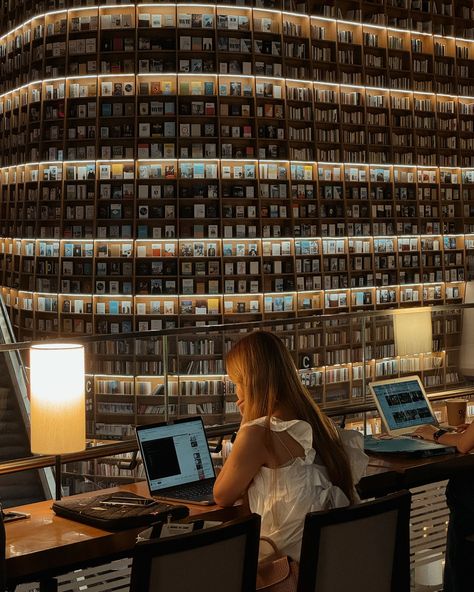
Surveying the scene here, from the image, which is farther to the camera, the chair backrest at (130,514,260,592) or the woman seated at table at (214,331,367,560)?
the woman seated at table at (214,331,367,560)

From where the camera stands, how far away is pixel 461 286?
1385 centimetres

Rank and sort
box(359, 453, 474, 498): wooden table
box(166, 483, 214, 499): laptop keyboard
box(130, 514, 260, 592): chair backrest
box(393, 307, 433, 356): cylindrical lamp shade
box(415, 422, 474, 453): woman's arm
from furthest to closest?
box(393, 307, 433, 356): cylindrical lamp shade
box(415, 422, 474, 453): woman's arm
box(359, 453, 474, 498): wooden table
box(166, 483, 214, 499): laptop keyboard
box(130, 514, 260, 592): chair backrest

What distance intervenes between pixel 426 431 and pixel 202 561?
7.01 feet

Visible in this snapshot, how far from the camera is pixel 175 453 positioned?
3.15 meters

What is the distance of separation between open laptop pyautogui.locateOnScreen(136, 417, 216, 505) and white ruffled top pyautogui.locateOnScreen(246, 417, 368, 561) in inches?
11.0

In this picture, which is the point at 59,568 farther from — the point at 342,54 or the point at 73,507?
the point at 342,54

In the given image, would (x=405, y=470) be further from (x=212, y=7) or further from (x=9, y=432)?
(x=212, y=7)

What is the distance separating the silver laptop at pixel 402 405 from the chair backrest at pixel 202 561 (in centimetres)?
203

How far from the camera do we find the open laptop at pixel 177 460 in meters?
3.03

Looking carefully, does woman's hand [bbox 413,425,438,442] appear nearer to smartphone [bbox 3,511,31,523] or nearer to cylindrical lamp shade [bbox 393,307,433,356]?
cylindrical lamp shade [bbox 393,307,433,356]

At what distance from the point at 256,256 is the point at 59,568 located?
945cm

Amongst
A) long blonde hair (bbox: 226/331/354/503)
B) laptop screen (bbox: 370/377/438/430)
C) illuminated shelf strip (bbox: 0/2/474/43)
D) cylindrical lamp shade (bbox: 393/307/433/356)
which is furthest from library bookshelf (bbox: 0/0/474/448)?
long blonde hair (bbox: 226/331/354/503)

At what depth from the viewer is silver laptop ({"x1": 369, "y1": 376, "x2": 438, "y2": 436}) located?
4.13 meters

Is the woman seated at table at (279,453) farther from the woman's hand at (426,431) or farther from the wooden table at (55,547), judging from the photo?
the woman's hand at (426,431)
